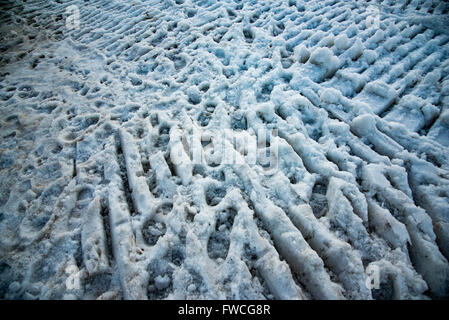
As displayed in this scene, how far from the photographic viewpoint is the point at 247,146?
1.92 metres

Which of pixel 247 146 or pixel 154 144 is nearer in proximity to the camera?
pixel 247 146

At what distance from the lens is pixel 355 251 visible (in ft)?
4.33

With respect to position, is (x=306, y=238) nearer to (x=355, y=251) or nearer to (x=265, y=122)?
(x=355, y=251)

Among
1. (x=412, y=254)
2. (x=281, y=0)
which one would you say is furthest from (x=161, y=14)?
(x=412, y=254)

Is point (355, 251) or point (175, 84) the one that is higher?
point (175, 84)

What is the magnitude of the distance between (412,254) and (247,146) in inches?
46.4

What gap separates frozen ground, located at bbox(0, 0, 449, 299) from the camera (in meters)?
1.31

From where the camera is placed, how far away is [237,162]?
1.80 metres

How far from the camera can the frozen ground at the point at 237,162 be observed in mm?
1307

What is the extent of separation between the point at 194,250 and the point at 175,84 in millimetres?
1768

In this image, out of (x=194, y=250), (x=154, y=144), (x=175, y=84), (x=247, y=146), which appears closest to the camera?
(x=194, y=250)
